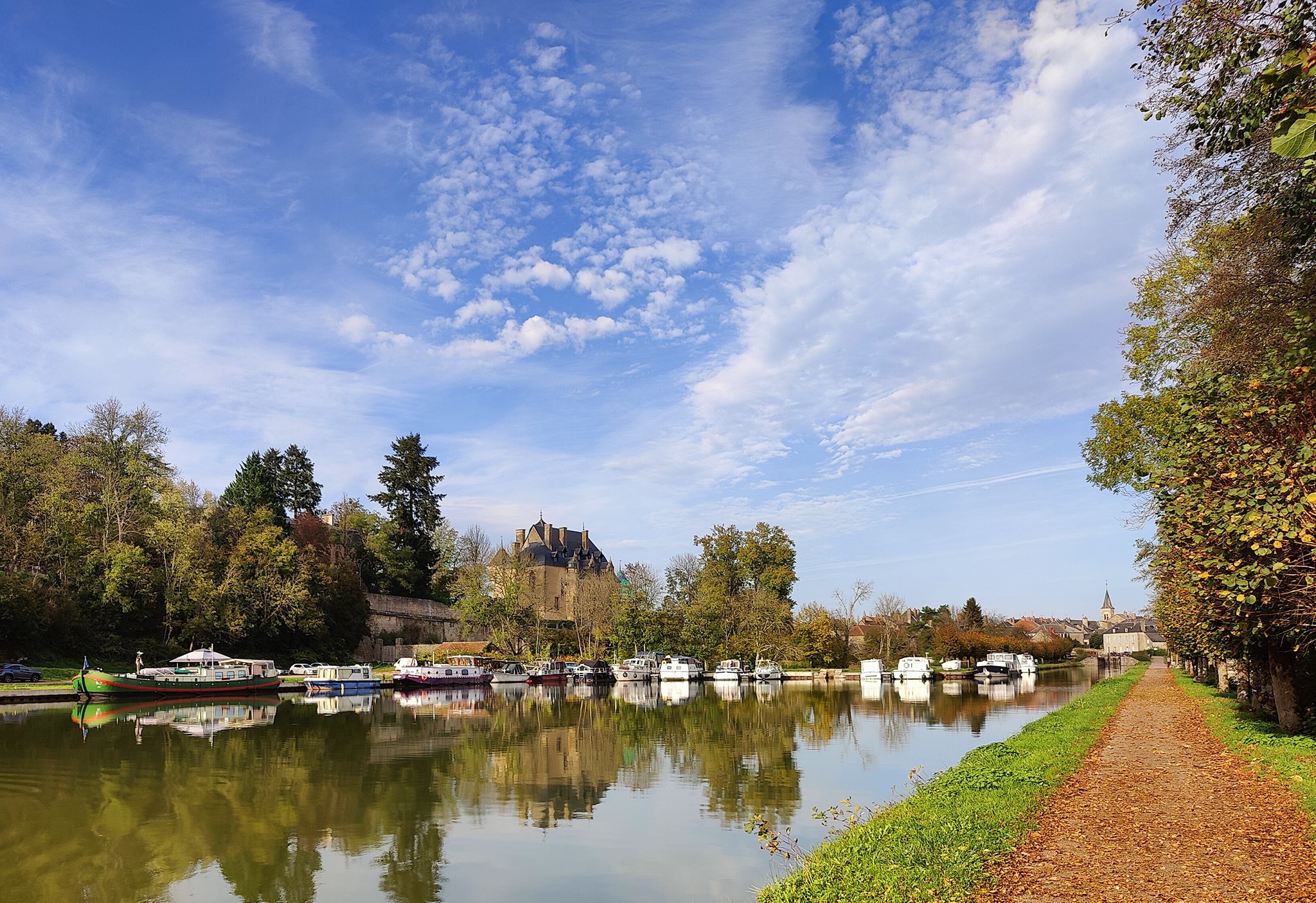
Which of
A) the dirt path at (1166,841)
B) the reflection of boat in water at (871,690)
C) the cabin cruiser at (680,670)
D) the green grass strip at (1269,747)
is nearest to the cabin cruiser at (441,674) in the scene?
the cabin cruiser at (680,670)

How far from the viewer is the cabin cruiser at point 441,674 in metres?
47.8

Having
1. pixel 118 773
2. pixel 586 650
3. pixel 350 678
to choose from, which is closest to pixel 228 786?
pixel 118 773

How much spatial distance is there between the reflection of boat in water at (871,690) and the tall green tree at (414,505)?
122 ft

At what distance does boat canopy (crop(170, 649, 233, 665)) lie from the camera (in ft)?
136

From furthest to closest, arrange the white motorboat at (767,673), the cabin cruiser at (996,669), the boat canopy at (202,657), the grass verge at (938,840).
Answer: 1. the cabin cruiser at (996,669)
2. the white motorboat at (767,673)
3. the boat canopy at (202,657)
4. the grass verge at (938,840)

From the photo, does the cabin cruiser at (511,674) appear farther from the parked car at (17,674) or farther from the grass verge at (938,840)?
the grass verge at (938,840)

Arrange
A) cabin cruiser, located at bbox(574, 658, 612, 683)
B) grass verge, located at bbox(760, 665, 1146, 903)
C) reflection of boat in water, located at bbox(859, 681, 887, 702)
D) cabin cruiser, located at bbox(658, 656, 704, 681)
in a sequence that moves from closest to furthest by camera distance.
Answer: grass verge, located at bbox(760, 665, 1146, 903) → reflection of boat in water, located at bbox(859, 681, 887, 702) → cabin cruiser, located at bbox(658, 656, 704, 681) → cabin cruiser, located at bbox(574, 658, 612, 683)

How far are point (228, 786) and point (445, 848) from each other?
22.0 ft

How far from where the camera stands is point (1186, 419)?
34.9ft

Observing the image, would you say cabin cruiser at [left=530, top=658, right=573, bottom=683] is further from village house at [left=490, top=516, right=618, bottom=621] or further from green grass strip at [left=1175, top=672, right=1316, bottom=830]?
green grass strip at [left=1175, top=672, right=1316, bottom=830]

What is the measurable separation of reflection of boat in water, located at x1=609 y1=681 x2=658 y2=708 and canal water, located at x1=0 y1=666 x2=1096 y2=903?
7.88m

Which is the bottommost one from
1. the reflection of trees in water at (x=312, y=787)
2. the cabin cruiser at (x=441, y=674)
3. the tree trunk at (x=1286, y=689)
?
the cabin cruiser at (x=441, y=674)

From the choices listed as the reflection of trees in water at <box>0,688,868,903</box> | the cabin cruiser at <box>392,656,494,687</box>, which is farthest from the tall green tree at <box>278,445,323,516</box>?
the reflection of trees in water at <box>0,688,868,903</box>

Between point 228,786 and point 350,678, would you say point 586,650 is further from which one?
point 228,786
